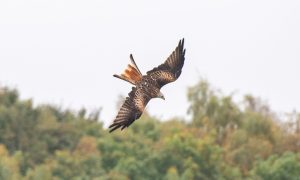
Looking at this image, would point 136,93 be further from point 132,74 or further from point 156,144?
point 156,144

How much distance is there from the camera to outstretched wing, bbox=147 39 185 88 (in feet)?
81.7

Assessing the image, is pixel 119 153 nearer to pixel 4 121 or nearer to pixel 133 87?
pixel 4 121

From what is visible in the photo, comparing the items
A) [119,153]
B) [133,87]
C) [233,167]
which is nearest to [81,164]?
[119,153]

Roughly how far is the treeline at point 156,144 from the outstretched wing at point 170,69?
3234cm

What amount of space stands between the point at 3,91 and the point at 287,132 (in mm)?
10923

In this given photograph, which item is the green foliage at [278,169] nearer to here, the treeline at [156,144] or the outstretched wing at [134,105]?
the treeline at [156,144]

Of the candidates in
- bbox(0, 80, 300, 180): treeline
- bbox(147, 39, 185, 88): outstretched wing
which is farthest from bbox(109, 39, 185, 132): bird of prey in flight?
bbox(0, 80, 300, 180): treeline

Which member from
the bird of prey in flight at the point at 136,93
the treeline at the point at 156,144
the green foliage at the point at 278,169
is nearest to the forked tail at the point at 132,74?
the bird of prey in flight at the point at 136,93

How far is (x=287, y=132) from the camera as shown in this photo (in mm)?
67562

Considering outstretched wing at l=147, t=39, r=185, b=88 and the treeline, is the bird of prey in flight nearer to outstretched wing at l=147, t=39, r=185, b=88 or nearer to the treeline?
outstretched wing at l=147, t=39, r=185, b=88

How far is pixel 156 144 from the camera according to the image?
65.3 m

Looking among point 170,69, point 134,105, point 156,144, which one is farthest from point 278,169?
point 134,105

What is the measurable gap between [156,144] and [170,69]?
132ft

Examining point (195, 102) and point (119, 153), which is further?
point (195, 102)
